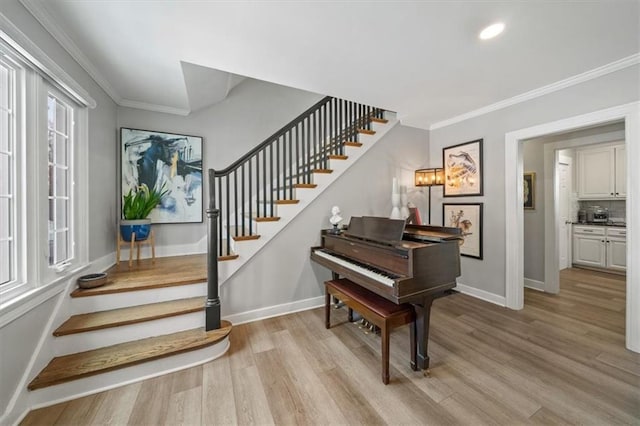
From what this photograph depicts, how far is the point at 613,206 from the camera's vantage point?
4.80 meters

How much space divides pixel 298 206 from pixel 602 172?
600 cm

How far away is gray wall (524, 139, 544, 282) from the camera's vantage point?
357 centimetres

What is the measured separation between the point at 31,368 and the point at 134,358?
545 mm

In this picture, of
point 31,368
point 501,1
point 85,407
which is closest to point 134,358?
point 85,407

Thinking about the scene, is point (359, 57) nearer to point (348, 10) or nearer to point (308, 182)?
point (348, 10)

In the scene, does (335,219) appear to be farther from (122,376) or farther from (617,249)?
(617,249)

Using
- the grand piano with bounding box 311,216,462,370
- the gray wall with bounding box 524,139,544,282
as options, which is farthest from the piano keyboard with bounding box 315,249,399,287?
the gray wall with bounding box 524,139,544,282

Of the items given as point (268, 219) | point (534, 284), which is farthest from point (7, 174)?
point (534, 284)

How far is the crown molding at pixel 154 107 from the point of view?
3.05 m

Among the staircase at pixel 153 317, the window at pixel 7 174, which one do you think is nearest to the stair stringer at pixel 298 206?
the staircase at pixel 153 317

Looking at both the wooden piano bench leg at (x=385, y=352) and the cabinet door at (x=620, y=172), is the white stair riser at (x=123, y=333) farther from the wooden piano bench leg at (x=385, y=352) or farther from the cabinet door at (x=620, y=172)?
the cabinet door at (x=620, y=172)

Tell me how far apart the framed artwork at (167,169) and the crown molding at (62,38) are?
667 millimetres

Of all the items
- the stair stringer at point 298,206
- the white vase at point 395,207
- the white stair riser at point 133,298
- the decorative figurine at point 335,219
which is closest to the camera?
the white stair riser at point 133,298

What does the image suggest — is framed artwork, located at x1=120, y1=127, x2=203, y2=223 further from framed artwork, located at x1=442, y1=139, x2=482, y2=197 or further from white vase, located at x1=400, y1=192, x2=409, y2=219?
framed artwork, located at x1=442, y1=139, x2=482, y2=197
